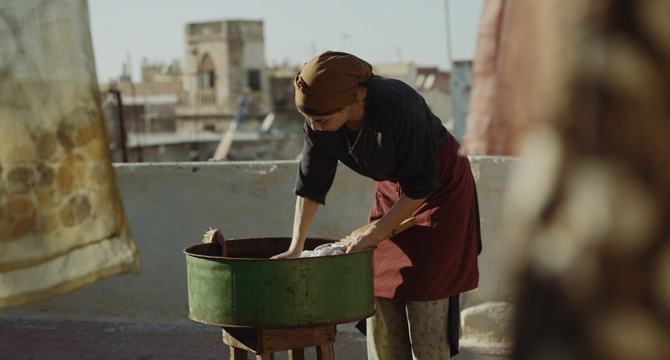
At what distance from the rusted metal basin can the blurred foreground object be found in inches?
89.0

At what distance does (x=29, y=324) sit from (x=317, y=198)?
3.26 meters

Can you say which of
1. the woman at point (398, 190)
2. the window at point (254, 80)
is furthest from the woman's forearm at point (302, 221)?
the window at point (254, 80)

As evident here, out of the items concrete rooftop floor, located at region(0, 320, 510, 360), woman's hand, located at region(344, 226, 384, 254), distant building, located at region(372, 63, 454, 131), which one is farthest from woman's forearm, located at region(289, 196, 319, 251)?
distant building, located at region(372, 63, 454, 131)

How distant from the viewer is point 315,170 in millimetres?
3188

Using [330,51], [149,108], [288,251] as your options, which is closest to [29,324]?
[288,251]

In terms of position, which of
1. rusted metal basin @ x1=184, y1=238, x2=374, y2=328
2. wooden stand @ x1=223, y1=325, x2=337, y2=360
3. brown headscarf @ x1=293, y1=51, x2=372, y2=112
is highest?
brown headscarf @ x1=293, y1=51, x2=372, y2=112

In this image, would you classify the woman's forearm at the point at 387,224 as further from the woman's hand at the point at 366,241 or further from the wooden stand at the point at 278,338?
the wooden stand at the point at 278,338

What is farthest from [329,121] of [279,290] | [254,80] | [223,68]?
[223,68]

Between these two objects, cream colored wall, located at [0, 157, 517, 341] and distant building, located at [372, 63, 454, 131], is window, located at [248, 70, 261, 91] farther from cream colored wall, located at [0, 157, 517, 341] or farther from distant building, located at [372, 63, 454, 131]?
cream colored wall, located at [0, 157, 517, 341]

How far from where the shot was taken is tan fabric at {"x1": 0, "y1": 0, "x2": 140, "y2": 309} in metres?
1.48

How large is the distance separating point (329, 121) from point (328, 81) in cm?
18

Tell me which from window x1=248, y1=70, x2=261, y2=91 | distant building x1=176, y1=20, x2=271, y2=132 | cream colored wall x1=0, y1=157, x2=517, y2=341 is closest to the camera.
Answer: cream colored wall x1=0, y1=157, x2=517, y2=341

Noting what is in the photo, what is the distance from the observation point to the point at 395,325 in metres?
3.22

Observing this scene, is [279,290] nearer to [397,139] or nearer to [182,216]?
[397,139]
